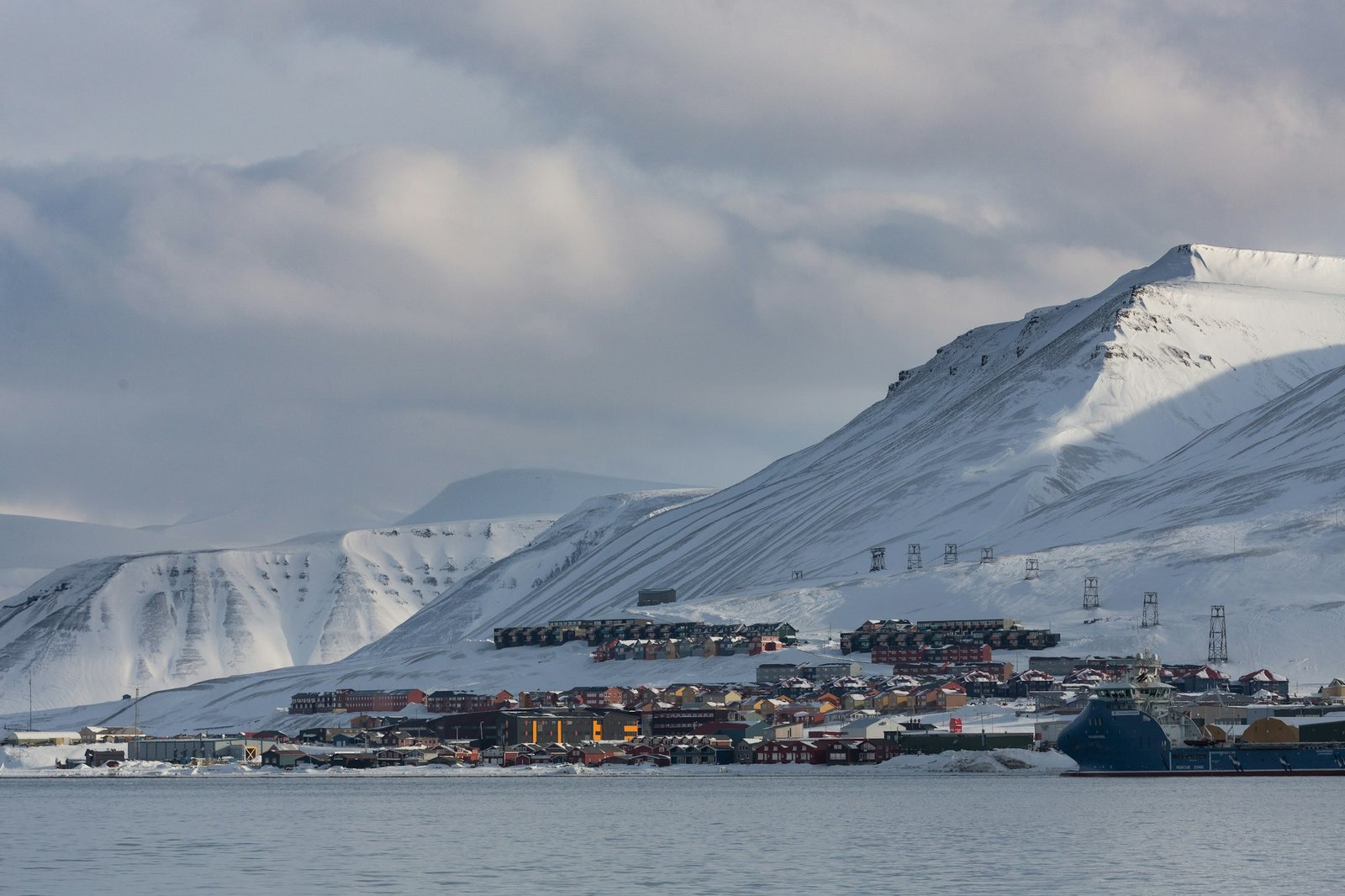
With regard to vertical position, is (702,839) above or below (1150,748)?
below

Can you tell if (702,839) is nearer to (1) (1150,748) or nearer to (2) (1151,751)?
(1) (1150,748)

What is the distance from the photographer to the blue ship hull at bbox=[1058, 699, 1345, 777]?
533 feet

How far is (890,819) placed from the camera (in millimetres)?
116250

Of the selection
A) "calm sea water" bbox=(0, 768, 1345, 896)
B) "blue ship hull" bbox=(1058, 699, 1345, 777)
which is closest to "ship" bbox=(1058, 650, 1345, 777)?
"blue ship hull" bbox=(1058, 699, 1345, 777)

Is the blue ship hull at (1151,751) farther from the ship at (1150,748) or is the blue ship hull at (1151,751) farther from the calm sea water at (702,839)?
the calm sea water at (702,839)

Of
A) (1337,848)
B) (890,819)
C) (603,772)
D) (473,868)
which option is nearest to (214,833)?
(473,868)

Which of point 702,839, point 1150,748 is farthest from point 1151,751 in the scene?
point 702,839

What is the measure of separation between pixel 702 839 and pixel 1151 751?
221 feet

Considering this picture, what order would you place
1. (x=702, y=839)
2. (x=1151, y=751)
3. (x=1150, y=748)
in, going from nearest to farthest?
(x=702, y=839) < (x=1150, y=748) < (x=1151, y=751)

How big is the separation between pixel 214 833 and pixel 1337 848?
55337 mm

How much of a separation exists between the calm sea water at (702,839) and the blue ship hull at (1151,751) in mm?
4790

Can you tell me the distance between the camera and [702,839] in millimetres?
105250

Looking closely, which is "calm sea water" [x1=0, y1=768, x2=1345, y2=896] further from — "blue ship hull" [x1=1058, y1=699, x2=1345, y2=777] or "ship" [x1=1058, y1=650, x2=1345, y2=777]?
"blue ship hull" [x1=1058, y1=699, x2=1345, y2=777]

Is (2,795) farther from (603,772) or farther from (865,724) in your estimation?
(865,724)
